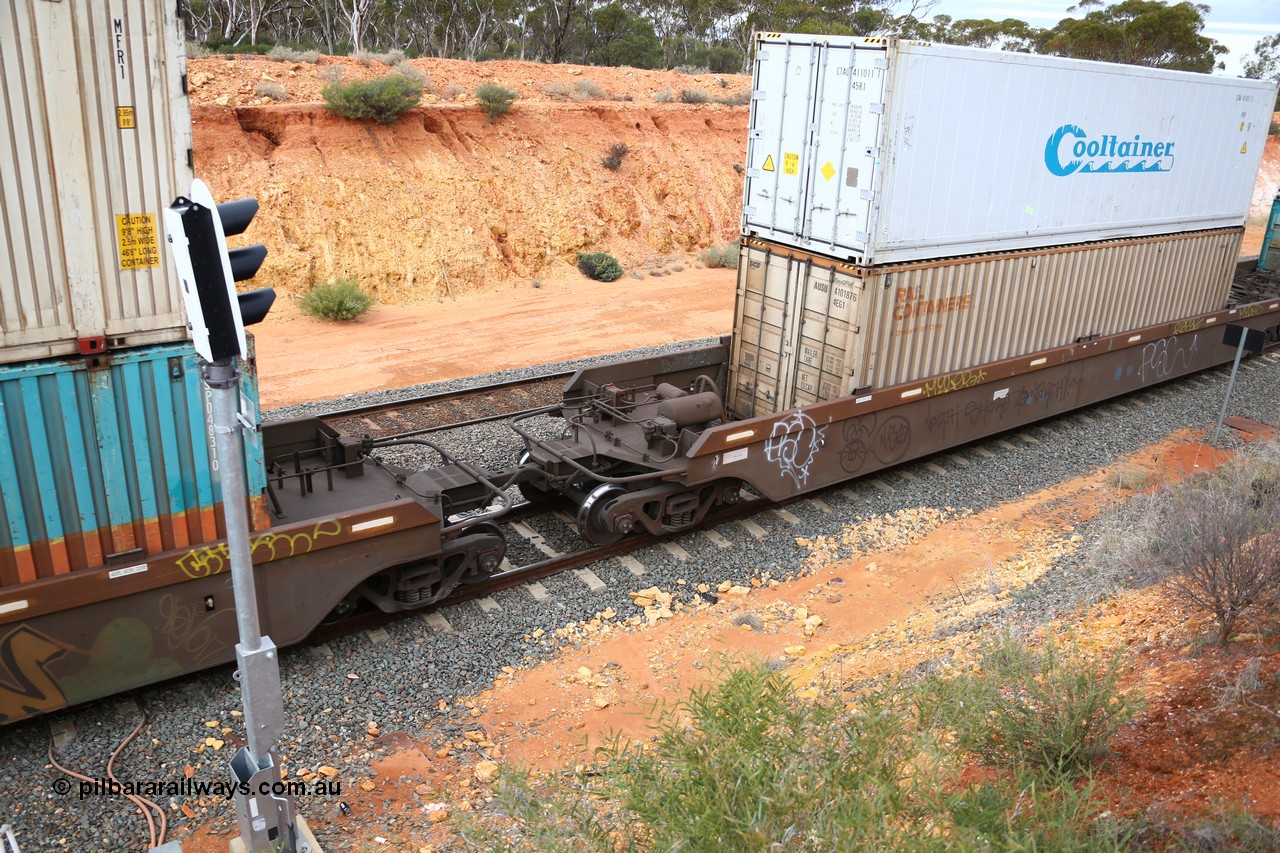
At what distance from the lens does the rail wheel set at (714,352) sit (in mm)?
6125

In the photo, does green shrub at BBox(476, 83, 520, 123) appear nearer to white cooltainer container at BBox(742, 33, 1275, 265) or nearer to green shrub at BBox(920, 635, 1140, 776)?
white cooltainer container at BBox(742, 33, 1275, 265)

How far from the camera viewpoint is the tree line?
35344mm

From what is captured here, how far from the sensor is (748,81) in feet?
104

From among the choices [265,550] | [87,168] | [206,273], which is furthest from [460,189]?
[206,273]

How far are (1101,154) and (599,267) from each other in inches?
515

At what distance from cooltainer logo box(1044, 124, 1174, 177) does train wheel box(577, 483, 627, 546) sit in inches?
260

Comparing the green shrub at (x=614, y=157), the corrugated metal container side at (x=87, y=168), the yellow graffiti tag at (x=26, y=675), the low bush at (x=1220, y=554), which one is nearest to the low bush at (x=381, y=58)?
the green shrub at (x=614, y=157)

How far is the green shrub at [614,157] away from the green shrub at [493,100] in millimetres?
2948

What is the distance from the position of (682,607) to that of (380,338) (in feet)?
35.9

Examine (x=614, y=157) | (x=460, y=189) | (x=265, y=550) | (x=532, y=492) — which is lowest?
(x=532, y=492)

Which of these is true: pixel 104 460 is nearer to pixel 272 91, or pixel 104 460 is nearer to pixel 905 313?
pixel 905 313

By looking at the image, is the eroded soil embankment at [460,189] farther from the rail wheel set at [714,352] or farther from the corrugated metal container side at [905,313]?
the corrugated metal container side at [905,313]

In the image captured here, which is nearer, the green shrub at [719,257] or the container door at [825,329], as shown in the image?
the container door at [825,329]

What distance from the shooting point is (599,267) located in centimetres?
2314
